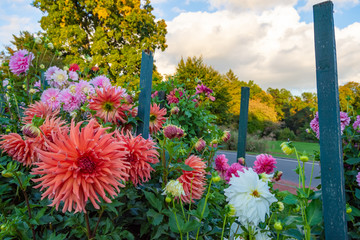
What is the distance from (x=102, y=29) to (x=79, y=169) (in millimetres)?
14454

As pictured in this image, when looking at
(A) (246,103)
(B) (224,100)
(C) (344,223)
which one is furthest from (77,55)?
(C) (344,223)

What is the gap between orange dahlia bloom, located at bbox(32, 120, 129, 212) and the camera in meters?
0.56

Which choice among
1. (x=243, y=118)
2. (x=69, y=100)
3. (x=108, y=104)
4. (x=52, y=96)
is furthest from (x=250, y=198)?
(x=243, y=118)

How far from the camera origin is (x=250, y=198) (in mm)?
743

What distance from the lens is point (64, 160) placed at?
572 mm

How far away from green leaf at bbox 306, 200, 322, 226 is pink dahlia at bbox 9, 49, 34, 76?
1651 mm

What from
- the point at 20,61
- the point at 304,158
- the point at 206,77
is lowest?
the point at 304,158

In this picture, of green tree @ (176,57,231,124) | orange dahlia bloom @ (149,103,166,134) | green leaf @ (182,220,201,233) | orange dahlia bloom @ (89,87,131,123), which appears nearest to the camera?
green leaf @ (182,220,201,233)

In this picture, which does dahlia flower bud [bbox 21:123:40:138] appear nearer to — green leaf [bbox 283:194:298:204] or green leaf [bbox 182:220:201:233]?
green leaf [bbox 182:220:201:233]

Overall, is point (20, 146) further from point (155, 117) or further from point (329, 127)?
point (329, 127)

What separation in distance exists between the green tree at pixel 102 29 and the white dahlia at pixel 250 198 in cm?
1260

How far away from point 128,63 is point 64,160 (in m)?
13.5

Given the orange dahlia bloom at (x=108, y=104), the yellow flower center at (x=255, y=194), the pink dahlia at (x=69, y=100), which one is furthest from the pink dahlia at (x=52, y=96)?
the yellow flower center at (x=255, y=194)

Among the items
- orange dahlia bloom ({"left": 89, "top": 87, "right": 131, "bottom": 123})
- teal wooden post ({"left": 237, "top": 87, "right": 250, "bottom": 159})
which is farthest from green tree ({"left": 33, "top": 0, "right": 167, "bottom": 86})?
orange dahlia bloom ({"left": 89, "top": 87, "right": 131, "bottom": 123})
